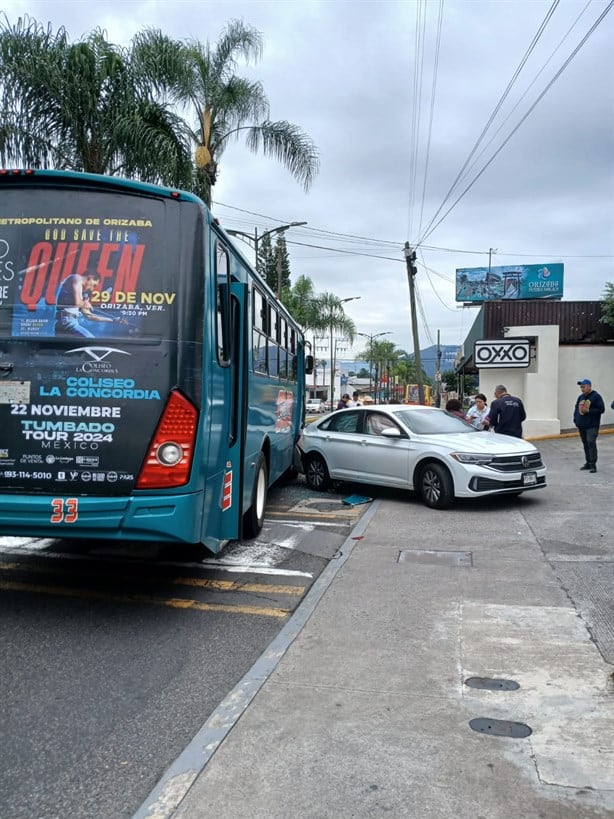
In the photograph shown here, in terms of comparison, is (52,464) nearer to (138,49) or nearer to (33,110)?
(33,110)

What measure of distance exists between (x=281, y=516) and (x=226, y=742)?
21.8 ft

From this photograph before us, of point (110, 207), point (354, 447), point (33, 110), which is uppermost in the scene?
point (33, 110)

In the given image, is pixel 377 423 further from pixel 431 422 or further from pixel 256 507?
pixel 256 507

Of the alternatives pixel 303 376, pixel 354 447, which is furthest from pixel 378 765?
pixel 303 376

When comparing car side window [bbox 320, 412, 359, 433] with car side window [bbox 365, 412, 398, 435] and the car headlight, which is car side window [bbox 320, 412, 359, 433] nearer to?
car side window [bbox 365, 412, 398, 435]

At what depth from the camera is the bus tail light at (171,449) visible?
5078mm

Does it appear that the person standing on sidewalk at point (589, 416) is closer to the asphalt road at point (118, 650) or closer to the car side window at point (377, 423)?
the car side window at point (377, 423)

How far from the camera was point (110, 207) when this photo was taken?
5242 mm

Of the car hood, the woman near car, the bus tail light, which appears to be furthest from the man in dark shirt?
the bus tail light

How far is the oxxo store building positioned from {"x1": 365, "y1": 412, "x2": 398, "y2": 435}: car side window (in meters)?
12.4

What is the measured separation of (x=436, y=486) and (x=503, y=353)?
45.3 ft

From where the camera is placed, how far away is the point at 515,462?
1029cm

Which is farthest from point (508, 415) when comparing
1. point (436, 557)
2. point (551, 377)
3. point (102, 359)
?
point (551, 377)

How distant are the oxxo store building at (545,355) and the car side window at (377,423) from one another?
12413 mm
